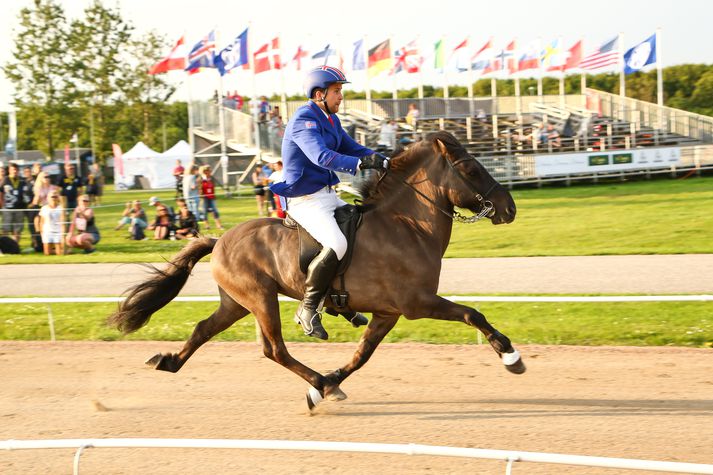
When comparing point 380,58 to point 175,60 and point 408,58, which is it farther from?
point 175,60

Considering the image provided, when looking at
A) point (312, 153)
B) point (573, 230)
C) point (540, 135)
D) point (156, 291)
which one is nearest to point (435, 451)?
point (312, 153)

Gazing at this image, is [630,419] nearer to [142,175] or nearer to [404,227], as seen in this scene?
[404,227]

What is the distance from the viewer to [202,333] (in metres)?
7.02

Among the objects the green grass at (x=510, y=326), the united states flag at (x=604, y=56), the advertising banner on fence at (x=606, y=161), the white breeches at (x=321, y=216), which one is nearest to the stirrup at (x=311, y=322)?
the white breeches at (x=321, y=216)

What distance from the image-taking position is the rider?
6.28 m

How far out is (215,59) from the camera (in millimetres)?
32000

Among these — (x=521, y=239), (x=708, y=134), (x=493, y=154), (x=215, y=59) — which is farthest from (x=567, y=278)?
(x=708, y=134)

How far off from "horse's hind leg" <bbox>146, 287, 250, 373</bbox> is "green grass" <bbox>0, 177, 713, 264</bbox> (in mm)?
8867

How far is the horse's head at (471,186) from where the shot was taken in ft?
20.9

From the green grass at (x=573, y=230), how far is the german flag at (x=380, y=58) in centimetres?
1235

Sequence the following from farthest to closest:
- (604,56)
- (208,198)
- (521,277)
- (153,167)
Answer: (153,167)
(604,56)
(208,198)
(521,277)

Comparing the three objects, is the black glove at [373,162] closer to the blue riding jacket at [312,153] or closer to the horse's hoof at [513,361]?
the blue riding jacket at [312,153]

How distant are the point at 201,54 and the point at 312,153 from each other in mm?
26366

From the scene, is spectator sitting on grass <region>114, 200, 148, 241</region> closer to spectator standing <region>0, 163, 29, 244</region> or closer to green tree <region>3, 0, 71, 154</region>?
spectator standing <region>0, 163, 29, 244</region>
